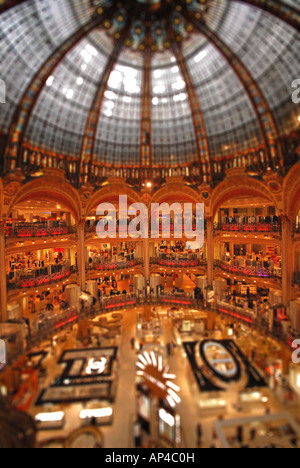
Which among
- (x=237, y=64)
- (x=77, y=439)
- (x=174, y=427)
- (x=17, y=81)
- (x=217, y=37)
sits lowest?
(x=77, y=439)

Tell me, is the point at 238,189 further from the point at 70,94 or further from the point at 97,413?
the point at 97,413

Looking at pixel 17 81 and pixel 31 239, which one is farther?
pixel 31 239

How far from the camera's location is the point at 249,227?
31.2m

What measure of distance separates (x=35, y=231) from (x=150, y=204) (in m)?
15.1

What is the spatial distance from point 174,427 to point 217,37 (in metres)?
32.7

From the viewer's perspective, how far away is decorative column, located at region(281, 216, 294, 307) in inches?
1061

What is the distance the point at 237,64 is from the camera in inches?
1040

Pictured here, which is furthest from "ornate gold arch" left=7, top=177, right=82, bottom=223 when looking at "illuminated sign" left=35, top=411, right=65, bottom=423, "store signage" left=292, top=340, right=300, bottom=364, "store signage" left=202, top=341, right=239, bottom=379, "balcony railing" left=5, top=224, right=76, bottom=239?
"store signage" left=292, top=340, right=300, bottom=364

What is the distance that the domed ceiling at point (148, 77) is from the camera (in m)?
22.8

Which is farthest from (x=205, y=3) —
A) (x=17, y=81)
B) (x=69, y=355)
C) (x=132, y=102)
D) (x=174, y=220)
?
(x=69, y=355)

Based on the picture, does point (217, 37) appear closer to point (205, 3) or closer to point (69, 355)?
point (205, 3)

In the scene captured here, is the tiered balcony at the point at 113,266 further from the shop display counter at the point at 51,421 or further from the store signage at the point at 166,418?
the store signage at the point at 166,418

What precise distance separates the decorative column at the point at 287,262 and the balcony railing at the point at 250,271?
1644 mm

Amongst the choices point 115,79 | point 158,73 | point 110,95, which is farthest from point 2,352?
point 158,73
